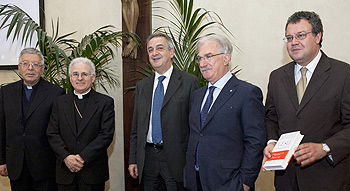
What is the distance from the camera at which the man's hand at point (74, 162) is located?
2.75 meters

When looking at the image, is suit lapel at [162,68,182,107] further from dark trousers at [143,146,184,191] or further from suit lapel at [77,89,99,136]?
suit lapel at [77,89,99,136]

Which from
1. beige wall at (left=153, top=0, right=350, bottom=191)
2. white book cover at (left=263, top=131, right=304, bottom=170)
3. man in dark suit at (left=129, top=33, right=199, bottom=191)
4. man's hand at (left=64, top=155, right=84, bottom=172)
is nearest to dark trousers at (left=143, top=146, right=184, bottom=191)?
man in dark suit at (left=129, top=33, right=199, bottom=191)

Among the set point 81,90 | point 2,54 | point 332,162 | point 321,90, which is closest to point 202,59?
point 321,90

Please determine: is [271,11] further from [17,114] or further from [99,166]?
[17,114]

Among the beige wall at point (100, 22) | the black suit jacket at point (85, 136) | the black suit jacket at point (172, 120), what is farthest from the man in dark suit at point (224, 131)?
the beige wall at point (100, 22)

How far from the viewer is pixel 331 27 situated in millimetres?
3354

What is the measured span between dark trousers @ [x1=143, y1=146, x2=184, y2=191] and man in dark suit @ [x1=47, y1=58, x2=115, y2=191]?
42 centimetres

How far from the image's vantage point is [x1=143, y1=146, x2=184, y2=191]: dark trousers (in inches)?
102

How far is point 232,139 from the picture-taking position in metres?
2.15

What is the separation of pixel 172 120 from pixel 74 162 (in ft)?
2.93

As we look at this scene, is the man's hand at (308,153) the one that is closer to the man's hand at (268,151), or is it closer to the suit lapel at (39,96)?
the man's hand at (268,151)

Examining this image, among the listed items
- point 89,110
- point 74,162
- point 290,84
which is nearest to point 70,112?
point 89,110

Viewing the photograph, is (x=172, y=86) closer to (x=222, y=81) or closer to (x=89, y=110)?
(x=222, y=81)

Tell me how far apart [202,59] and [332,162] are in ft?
3.35
